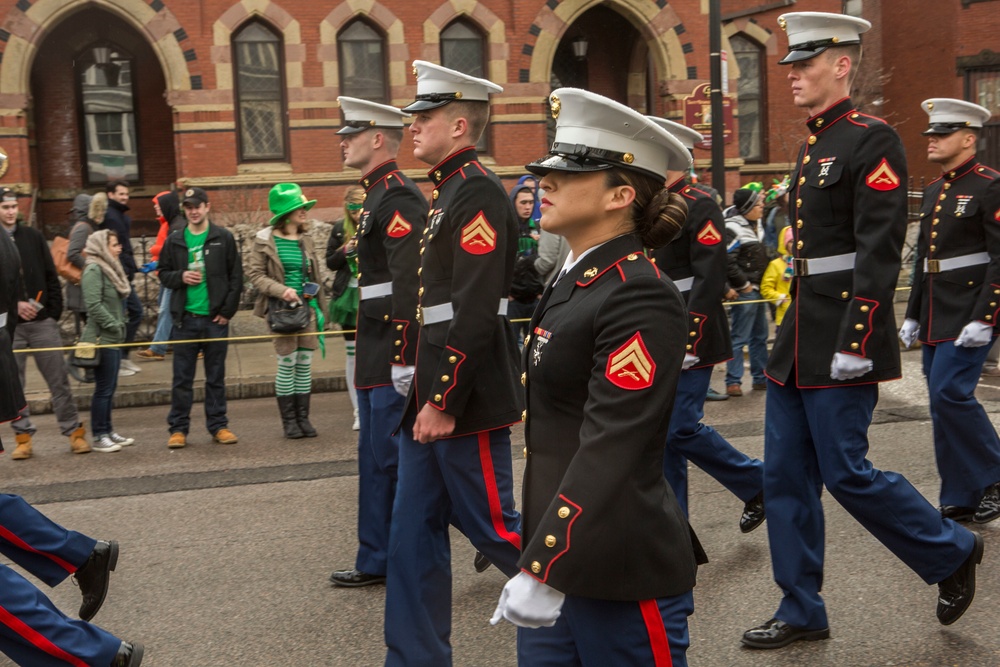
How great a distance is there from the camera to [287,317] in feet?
30.1

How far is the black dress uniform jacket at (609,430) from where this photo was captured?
8.57 ft

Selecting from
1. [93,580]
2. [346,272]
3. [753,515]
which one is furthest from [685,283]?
[346,272]

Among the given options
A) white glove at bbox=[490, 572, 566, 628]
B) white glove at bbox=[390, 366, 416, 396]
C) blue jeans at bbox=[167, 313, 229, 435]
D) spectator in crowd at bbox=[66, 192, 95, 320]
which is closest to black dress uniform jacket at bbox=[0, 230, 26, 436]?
white glove at bbox=[390, 366, 416, 396]

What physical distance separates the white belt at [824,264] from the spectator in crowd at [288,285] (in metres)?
5.25

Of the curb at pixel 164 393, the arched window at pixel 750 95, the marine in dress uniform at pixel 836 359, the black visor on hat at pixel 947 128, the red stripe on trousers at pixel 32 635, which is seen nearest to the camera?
the red stripe on trousers at pixel 32 635

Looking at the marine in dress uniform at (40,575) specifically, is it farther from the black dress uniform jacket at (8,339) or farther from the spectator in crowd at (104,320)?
the spectator in crowd at (104,320)

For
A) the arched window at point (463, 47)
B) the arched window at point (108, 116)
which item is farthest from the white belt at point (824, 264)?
the arched window at point (108, 116)

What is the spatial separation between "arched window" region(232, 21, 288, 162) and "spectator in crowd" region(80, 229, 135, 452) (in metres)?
10.7

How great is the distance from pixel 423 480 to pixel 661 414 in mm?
1684

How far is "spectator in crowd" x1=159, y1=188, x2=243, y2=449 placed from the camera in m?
9.20

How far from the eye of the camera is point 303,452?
869 cm

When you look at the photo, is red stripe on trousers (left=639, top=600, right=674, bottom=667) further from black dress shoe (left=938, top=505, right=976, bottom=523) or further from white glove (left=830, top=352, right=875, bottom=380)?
black dress shoe (left=938, top=505, right=976, bottom=523)

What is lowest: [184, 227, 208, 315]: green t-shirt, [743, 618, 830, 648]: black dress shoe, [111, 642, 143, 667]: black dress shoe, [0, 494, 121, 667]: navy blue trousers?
[743, 618, 830, 648]: black dress shoe

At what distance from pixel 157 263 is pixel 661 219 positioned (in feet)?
27.7
